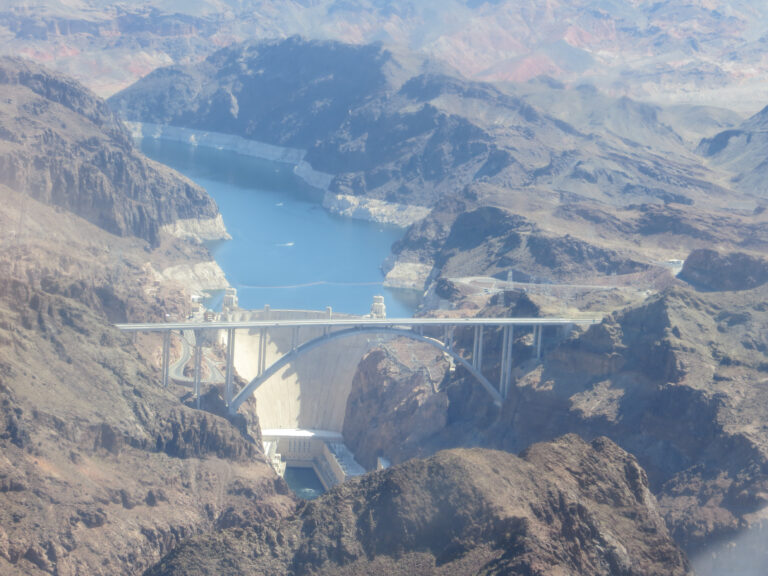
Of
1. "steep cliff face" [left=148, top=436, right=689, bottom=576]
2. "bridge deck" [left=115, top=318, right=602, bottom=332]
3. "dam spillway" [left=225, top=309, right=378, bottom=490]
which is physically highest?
"steep cliff face" [left=148, top=436, right=689, bottom=576]

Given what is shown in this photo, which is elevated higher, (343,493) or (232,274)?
(343,493)

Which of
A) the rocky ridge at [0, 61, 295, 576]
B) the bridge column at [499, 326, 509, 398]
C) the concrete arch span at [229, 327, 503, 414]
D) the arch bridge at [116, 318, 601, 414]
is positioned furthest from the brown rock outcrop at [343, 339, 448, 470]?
the rocky ridge at [0, 61, 295, 576]

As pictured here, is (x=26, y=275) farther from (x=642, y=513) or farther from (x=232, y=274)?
(x=642, y=513)

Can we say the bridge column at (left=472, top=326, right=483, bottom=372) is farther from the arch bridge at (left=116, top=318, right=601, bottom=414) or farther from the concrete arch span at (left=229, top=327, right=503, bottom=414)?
the concrete arch span at (left=229, top=327, right=503, bottom=414)

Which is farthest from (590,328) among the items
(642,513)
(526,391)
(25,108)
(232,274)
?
(25,108)

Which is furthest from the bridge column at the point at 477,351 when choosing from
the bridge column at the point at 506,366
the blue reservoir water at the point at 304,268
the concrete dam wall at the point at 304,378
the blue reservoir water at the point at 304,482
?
the blue reservoir water at the point at 304,268

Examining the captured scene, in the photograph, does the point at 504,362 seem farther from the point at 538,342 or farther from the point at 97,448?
the point at 97,448

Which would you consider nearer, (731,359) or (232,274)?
(731,359)
